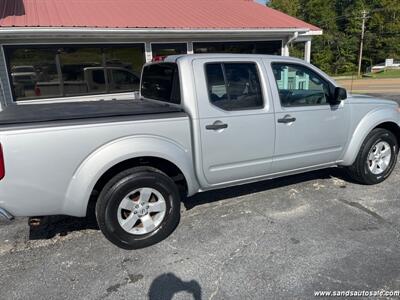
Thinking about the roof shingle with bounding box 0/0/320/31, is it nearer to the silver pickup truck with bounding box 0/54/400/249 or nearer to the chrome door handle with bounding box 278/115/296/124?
the silver pickup truck with bounding box 0/54/400/249

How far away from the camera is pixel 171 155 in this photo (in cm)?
309

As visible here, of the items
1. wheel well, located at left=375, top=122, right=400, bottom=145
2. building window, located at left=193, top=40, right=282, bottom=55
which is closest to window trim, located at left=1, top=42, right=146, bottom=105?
building window, located at left=193, top=40, right=282, bottom=55

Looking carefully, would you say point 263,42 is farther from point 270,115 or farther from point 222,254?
point 222,254

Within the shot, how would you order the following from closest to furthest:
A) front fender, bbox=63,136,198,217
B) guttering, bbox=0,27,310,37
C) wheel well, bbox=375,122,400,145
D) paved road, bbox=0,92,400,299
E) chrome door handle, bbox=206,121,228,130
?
paved road, bbox=0,92,400,299 < front fender, bbox=63,136,198,217 < chrome door handle, bbox=206,121,228,130 < wheel well, bbox=375,122,400,145 < guttering, bbox=0,27,310,37

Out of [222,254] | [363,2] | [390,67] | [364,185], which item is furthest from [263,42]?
[363,2]

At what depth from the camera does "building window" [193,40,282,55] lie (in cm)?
1069

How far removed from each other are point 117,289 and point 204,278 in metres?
0.72

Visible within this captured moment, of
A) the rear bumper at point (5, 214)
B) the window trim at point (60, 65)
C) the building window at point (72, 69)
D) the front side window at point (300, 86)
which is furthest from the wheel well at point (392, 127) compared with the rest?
the building window at point (72, 69)

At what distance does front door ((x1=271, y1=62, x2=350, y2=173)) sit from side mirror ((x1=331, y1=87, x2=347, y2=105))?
68 millimetres

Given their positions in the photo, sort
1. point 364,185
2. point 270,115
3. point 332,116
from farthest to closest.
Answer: point 364,185, point 332,116, point 270,115

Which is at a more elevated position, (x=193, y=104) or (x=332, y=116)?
(x=193, y=104)

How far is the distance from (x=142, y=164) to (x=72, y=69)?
24.0ft

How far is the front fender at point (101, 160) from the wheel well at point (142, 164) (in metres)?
0.15

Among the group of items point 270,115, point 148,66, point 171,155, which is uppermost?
point 148,66
